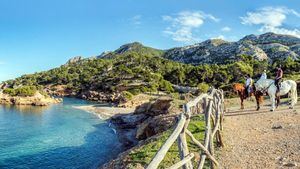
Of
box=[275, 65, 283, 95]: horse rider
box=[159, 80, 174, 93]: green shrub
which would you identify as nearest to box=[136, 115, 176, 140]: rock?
box=[275, 65, 283, 95]: horse rider

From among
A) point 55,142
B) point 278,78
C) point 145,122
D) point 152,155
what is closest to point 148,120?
point 145,122

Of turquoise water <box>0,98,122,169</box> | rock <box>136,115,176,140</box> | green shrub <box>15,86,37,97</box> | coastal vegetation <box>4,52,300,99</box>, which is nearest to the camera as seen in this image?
rock <box>136,115,176,140</box>

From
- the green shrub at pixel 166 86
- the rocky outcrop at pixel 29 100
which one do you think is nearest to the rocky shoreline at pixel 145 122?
the rocky outcrop at pixel 29 100

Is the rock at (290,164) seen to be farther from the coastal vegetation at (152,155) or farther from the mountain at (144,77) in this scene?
the mountain at (144,77)

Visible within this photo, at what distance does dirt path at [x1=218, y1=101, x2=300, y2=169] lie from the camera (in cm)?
1425

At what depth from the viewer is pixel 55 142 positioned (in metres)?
41.9

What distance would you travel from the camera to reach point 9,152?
122 feet

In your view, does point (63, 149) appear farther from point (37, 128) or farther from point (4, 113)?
point (4, 113)

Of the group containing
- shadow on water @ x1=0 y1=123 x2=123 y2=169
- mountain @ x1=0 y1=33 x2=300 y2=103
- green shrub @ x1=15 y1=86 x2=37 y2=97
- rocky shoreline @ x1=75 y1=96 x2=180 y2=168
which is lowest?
shadow on water @ x1=0 y1=123 x2=123 y2=169

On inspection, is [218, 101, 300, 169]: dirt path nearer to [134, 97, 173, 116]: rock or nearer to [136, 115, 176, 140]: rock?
[136, 115, 176, 140]: rock

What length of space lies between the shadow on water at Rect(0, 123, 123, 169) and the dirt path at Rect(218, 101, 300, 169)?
14351 mm

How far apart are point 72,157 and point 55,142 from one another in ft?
30.4

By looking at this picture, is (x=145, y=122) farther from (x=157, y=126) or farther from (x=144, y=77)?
(x=144, y=77)

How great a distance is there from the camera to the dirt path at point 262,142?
1425cm
